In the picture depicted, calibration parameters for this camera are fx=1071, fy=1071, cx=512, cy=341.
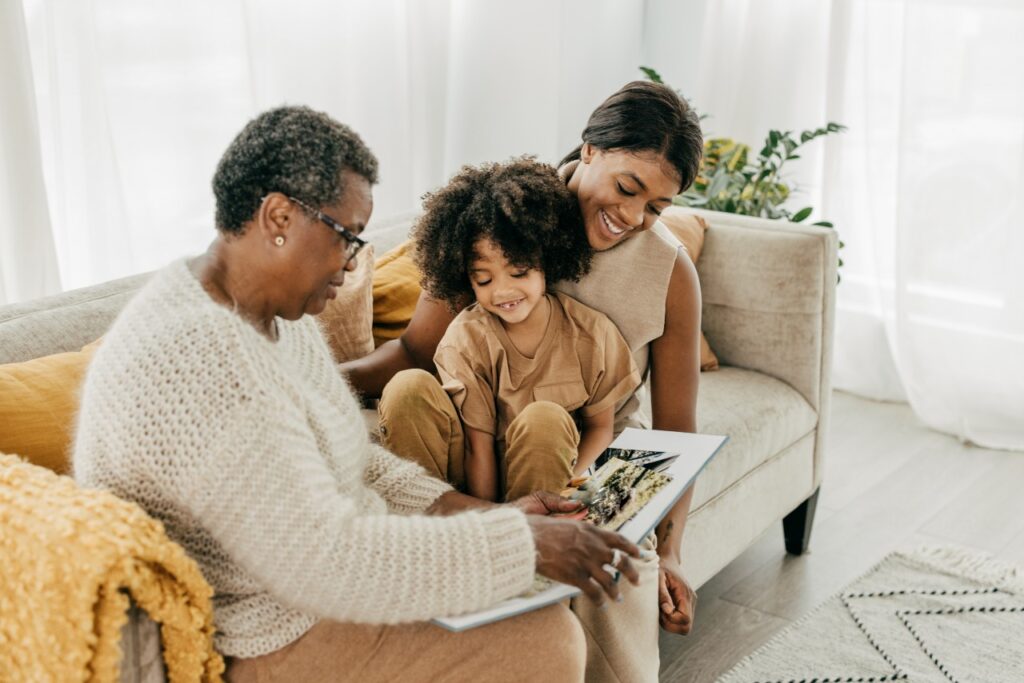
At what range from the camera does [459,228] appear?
1.71 metres

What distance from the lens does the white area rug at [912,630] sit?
202cm

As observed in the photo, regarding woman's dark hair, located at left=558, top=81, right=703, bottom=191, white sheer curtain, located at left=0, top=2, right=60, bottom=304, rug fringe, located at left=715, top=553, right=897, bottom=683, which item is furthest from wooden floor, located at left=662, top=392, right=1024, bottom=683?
white sheer curtain, located at left=0, top=2, right=60, bottom=304

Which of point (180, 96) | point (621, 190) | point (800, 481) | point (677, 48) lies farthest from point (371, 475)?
point (677, 48)

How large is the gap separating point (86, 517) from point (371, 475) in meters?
0.50

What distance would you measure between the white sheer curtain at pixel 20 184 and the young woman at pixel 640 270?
2.88ft

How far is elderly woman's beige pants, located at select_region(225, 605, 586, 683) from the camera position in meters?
1.19

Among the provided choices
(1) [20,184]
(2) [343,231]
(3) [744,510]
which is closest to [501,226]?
(2) [343,231]

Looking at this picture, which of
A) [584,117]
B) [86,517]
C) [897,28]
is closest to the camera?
[86,517]

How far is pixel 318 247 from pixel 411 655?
0.47 meters

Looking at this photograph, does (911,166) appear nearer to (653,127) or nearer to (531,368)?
(653,127)

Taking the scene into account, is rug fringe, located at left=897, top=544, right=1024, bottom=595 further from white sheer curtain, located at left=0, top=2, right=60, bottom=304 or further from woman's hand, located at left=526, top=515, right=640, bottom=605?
white sheer curtain, located at left=0, top=2, right=60, bottom=304

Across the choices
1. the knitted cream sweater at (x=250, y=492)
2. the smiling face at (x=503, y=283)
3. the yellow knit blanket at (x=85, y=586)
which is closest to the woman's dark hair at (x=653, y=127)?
the smiling face at (x=503, y=283)

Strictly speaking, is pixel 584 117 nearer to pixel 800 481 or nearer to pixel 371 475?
pixel 800 481

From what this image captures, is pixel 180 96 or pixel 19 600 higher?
pixel 180 96
